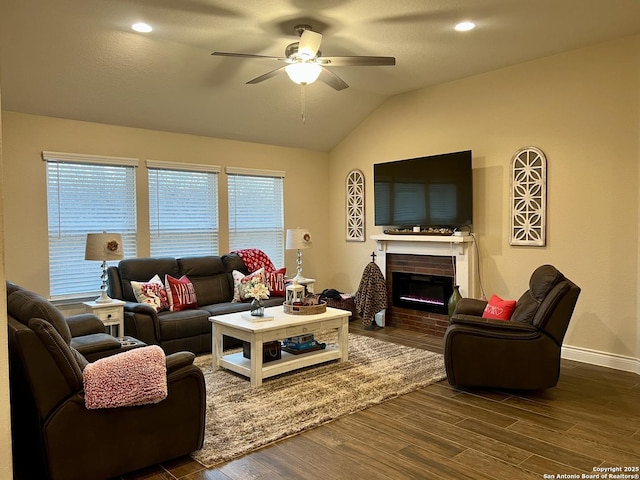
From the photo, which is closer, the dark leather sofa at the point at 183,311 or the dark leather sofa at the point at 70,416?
the dark leather sofa at the point at 70,416

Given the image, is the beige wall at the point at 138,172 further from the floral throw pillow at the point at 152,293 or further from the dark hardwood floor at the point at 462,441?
the dark hardwood floor at the point at 462,441

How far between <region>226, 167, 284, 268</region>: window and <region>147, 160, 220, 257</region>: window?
0.28 metres

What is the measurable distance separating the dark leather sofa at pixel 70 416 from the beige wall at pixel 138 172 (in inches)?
91.1

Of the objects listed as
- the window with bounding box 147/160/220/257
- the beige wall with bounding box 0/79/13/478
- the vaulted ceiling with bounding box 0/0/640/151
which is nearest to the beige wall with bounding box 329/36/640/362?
the vaulted ceiling with bounding box 0/0/640/151

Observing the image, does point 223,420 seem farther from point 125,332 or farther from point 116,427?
point 125,332

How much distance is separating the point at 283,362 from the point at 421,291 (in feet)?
8.34

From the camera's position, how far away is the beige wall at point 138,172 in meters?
4.77

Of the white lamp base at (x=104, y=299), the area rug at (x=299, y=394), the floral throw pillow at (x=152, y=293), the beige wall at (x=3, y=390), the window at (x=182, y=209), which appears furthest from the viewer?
the window at (x=182, y=209)

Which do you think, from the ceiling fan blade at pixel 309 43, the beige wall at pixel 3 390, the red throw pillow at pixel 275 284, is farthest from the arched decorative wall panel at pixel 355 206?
the beige wall at pixel 3 390

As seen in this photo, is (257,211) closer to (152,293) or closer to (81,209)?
(152,293)

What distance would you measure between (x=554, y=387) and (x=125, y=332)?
13.0 feet

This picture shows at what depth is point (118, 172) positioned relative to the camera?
5477 mm

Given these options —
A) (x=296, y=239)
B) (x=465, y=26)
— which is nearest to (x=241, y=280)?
(x=296, y=239)

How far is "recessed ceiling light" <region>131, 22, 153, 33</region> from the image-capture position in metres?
4.04
